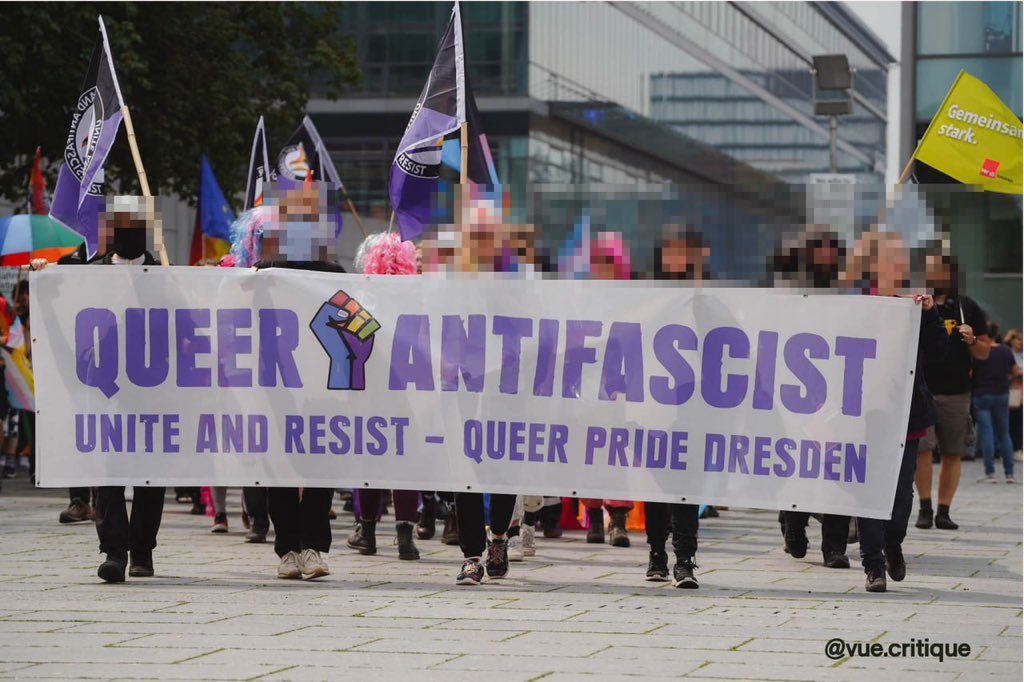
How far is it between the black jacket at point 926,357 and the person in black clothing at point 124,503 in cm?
387

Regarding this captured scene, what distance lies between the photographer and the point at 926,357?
8680mm

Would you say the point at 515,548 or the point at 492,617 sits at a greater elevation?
the point at 492,617

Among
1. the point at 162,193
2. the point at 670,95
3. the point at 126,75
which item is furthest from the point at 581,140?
the point at 126,75

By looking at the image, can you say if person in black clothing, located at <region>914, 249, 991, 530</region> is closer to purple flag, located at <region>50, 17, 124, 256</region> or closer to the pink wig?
the pink wig

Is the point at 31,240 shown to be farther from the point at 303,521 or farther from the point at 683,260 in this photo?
the point at 683,260

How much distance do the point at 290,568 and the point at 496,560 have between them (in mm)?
1060

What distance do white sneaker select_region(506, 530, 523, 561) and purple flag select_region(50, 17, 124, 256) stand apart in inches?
116

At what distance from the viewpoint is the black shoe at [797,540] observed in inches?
405

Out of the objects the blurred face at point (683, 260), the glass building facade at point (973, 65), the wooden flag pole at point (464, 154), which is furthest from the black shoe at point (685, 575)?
the glass building facade at point (973, 65)

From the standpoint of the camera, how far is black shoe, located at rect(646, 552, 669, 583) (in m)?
8.91

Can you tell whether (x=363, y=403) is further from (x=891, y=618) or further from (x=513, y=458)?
(x=891, y=618)

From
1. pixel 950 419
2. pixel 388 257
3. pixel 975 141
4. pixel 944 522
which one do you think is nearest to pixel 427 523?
pixel 388 257

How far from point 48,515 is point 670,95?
45.7 metres

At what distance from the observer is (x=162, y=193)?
25.4 metres
